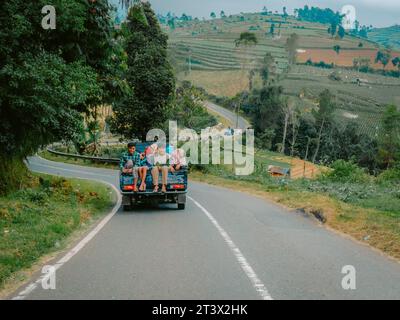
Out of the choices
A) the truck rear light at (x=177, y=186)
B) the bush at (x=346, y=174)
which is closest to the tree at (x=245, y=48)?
the bush at (x=346, y=174)

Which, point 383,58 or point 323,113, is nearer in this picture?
point 323,113

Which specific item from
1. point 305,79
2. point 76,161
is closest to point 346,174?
point 76,161

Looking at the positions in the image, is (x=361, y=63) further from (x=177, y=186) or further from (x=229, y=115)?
(x=177, y=186)

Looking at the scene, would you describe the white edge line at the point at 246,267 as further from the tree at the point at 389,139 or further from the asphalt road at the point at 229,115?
the asphalt road at the point at 229,115

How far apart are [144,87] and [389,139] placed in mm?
53743

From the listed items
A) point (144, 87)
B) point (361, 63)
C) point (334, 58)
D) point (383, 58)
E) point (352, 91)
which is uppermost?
point (383, 58)

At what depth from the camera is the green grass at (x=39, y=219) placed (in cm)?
871

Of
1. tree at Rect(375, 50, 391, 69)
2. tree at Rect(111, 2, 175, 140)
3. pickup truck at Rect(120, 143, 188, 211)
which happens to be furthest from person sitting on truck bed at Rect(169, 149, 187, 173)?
tree at Rect(375, 50, 391, 69)

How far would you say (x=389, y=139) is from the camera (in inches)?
3132

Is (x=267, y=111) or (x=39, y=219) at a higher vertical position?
(x=39, y=219)

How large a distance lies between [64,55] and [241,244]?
896 cm
